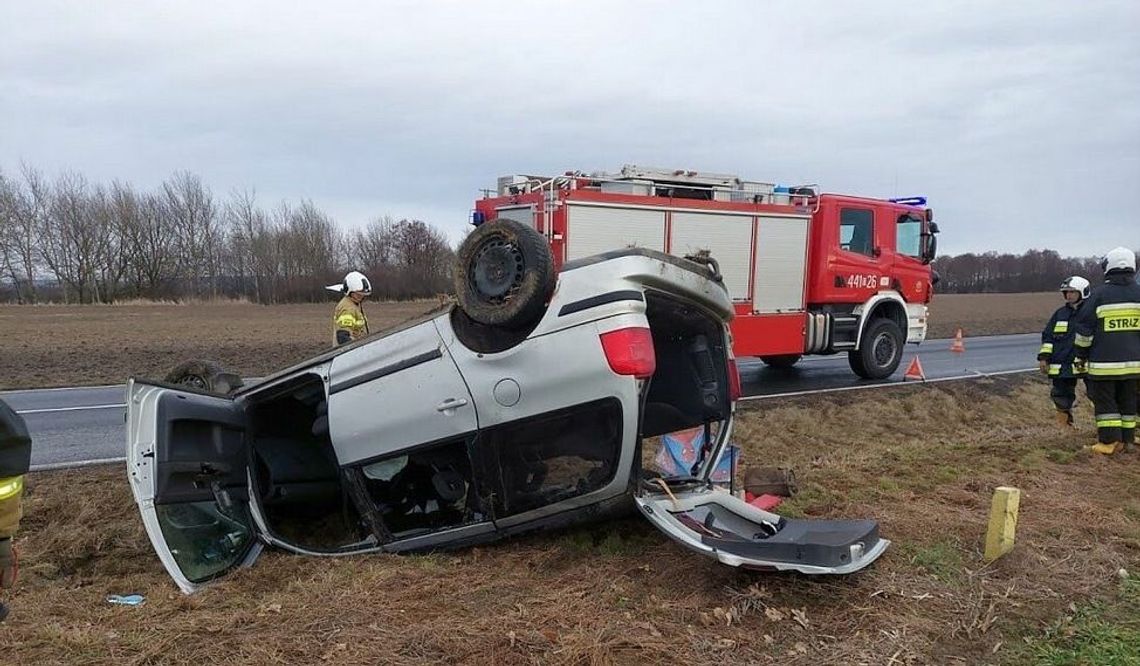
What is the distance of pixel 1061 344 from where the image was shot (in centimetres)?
811

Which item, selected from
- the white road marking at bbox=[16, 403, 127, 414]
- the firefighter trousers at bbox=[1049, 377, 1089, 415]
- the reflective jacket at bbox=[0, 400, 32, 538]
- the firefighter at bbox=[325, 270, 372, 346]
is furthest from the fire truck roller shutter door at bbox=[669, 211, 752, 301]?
the reflective jacket at bbox=[0, 400, 32, 538]

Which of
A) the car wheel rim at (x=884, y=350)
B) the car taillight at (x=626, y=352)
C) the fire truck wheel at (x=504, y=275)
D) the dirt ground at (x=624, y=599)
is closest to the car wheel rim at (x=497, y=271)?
the fire truck wheel at (x=504, y=275)

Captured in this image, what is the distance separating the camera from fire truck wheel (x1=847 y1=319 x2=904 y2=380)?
1205cm

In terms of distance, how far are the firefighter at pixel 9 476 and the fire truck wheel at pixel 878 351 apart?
449 inches

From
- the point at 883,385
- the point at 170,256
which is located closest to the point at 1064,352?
the point at 883,385

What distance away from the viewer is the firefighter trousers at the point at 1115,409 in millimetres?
6410

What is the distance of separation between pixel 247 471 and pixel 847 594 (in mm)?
3037

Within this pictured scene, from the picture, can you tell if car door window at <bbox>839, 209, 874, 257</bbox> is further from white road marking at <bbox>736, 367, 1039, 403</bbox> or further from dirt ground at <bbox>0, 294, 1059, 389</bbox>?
dirt ground at <bbox>0, 294, 1059, 389</bbox>

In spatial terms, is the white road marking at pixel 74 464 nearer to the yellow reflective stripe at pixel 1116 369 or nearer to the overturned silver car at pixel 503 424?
the overturned silver car at pixel 503 424

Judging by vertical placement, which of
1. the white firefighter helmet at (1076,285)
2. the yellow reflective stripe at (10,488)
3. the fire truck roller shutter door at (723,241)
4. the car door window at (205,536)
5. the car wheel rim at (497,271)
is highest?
the fire truck roller shutter door at (723,241)

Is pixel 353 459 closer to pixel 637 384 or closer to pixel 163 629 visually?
pixel 163 629

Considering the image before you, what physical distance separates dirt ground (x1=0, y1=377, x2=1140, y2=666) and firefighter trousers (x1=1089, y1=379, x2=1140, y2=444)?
1.71m

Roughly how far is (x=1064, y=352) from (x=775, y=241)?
160 inches

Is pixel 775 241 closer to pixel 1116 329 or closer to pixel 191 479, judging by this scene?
pixel 1116 329
